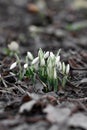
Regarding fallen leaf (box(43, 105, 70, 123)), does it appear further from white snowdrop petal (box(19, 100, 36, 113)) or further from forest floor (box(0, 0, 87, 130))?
white snowdrop petal (box(19, 100, 36, 113))

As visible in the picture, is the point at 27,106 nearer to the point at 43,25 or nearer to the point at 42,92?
the point at 42,92

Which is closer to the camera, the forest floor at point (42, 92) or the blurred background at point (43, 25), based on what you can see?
the forest floor at point (42, 92)

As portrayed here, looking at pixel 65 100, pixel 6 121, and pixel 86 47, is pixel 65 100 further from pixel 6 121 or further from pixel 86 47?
pixel 86 47

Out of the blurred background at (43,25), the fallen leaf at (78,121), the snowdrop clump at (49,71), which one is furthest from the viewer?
the blurred background at (43,25)

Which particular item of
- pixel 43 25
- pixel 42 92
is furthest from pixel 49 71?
pixel 43 25

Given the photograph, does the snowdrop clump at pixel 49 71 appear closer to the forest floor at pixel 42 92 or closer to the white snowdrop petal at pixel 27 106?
the forest floor at pixel 42 92

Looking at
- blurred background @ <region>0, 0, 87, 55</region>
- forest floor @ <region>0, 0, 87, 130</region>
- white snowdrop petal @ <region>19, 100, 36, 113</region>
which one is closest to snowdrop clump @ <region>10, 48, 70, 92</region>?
forest floor @ <region>0, 0, 87, 130</region>

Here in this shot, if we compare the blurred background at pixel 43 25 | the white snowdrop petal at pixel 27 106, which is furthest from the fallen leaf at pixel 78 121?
the blurred background at pixel 43 25

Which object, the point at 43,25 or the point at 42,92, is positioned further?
the point at 43,25

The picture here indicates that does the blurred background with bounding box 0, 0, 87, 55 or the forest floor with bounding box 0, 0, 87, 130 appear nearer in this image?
the forest floor with bounding box 0, 0, 87, 130
